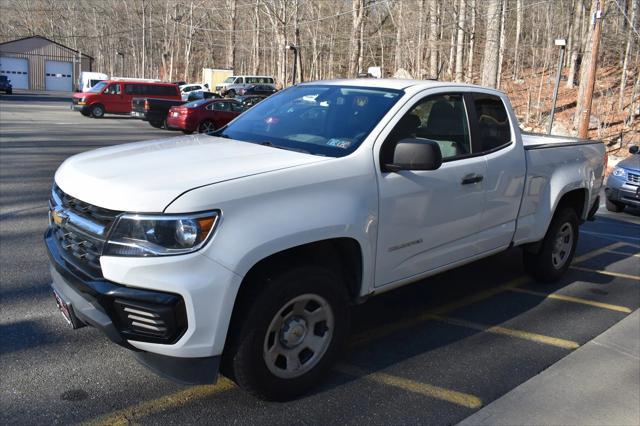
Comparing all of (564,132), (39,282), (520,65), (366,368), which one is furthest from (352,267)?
(520,65)

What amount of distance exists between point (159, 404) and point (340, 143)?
1.91 meters

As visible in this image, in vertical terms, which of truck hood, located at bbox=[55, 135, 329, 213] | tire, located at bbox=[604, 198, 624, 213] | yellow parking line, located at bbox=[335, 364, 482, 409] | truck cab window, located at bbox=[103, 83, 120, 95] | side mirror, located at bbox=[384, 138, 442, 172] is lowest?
yellow parking line, located at bbox=[335, 364, 482, 409]

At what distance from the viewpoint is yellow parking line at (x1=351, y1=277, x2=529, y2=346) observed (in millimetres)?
4289

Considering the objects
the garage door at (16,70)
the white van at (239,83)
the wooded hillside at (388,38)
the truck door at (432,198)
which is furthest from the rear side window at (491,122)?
the garage door at (16,70)

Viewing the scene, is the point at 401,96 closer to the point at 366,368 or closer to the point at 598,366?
the point at 366,368

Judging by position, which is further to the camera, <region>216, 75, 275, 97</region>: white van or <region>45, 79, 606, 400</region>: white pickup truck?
<region>216, 75, 275, 97</region>: white van

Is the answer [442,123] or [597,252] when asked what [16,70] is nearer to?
[597,252]

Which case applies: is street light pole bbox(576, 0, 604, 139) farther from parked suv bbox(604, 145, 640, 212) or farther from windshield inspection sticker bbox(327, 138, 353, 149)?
windshield inspection sticker bbox(327, 138, 353, 149)

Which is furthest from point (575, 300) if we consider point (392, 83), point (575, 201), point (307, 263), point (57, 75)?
point (57, 75)

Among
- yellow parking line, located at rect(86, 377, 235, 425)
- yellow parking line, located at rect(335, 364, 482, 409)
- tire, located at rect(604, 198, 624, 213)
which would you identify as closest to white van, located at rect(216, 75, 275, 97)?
tire, located at rect(604, 198, 624, 213)

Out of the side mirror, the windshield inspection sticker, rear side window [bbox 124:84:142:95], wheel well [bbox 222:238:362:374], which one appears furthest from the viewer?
rear side window [bbox 124:84:142:95]

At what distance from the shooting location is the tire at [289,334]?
2965mm

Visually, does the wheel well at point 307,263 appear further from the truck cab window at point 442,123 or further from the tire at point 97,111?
the tire at point 97,111

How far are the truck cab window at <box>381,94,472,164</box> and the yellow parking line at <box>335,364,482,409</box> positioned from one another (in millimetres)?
1591
